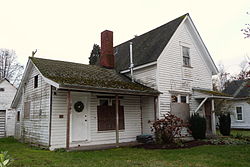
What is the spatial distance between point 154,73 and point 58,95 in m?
5.60

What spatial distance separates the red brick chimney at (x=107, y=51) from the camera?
15.8 meters

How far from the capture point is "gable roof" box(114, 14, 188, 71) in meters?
13.4

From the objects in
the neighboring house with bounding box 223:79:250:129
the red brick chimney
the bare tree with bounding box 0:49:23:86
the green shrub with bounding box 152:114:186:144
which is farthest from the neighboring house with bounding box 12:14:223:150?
the bare tree with bounding box 0:49:23:86

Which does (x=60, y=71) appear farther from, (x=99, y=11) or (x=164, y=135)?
(x=164, y=135)

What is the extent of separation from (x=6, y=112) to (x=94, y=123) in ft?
37.3

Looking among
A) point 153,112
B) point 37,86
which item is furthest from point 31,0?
point 153,112

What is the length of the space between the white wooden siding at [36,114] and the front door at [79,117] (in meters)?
1.23

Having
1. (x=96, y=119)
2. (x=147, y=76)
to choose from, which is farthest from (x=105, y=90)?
(x=147, y=76)

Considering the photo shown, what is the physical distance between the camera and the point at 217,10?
12.0m

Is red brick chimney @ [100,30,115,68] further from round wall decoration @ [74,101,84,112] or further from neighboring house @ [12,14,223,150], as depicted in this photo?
round wall decoration @ [74,101,84,112]

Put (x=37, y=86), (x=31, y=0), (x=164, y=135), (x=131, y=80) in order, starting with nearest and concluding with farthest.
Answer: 1. (x=31, y=0)
2. (x=164, y=135)
3. (x=37, y=86)
4. (x=131, y=80)

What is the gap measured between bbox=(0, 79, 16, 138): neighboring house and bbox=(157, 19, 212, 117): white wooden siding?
1339 cm

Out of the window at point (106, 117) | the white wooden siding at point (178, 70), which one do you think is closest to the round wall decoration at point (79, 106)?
the window at point (106, 117)

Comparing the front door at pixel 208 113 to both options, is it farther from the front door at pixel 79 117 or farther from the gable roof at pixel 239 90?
the gable roof at pixel 239 90
